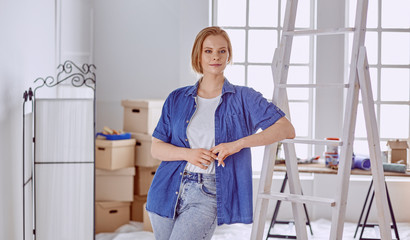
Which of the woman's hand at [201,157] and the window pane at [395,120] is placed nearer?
the woman's hand at [201,157]

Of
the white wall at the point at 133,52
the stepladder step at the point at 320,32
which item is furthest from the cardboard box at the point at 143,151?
the stepladder step at the point at 320,32

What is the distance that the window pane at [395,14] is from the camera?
17.6 feet

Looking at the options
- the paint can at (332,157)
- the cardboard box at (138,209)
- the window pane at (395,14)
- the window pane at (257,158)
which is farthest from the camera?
the window pane at (257,158)

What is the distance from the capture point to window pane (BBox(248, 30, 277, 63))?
548 cm

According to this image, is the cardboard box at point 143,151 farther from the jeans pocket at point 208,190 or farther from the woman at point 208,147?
the jeans pocket at point 208,190

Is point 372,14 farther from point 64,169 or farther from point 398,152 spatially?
point 64,169

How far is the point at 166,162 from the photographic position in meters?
2.52

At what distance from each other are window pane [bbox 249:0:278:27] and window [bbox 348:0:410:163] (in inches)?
27.6

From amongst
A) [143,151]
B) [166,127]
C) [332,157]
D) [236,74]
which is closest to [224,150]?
[166,127]

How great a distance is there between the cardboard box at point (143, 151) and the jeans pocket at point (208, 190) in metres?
2.53

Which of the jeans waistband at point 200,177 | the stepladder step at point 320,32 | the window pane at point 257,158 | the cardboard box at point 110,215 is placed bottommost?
the cardboard box at point 110,215

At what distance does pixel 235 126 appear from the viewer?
2.47 metres

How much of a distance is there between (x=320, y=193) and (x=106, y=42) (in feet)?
8.21

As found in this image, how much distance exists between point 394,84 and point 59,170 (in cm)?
337
